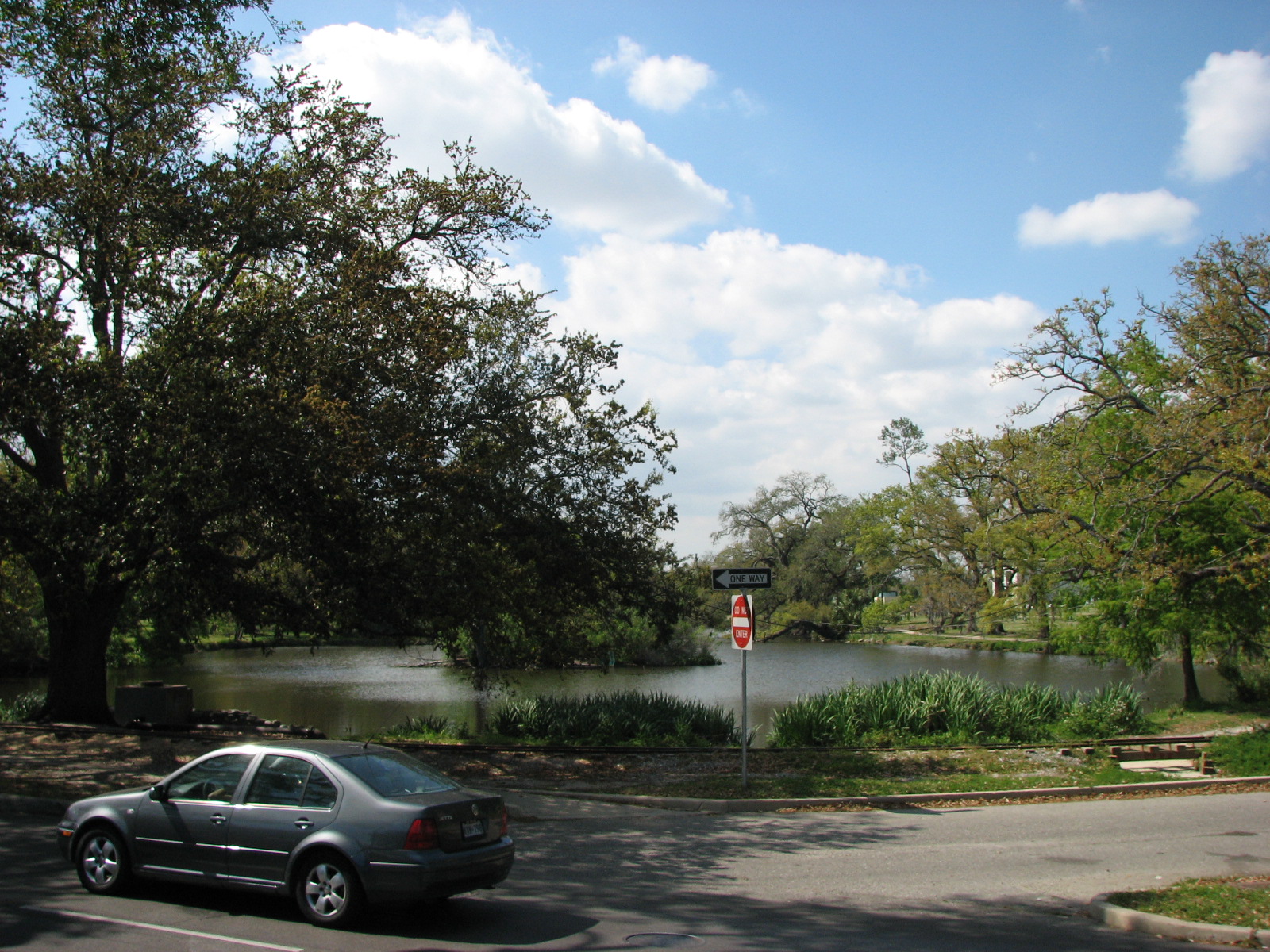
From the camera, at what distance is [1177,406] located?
66.0ft

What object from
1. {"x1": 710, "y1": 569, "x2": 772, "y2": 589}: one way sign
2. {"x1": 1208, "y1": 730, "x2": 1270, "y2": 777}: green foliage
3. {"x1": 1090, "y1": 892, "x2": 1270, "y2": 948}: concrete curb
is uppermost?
{"x1": 710, "y1": 569, "x2": 772, "y2": 589}: one way sign

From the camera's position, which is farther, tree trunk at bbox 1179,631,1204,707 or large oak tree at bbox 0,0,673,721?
tree trunk at bbox 1179,631,1204,707

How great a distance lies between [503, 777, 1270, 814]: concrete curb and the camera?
494 inches

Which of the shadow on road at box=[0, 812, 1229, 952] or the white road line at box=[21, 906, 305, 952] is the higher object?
the white road line at box=[21, 906, 305, 952]

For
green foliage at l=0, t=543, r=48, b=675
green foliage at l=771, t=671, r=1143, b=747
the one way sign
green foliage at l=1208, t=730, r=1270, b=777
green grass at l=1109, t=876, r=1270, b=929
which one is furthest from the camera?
green foliage at l=0, t=543, r=48, b=675

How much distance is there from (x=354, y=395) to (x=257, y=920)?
9.67 meters

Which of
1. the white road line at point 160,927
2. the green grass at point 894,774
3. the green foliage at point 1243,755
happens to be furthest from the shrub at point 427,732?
the green foliage at point 1243,755

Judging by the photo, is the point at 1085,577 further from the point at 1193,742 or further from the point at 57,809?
the point at 57,809

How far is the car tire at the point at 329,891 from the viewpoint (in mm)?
6789

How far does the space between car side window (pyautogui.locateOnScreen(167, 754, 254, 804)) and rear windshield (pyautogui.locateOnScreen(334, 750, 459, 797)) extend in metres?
0.89

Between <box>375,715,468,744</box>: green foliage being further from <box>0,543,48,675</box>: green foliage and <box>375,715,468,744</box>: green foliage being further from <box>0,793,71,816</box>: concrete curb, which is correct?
<box>0,543,48,675</box>: green foliage

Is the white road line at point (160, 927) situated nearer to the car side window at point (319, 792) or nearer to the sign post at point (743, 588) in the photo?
the car side window at point (319, 792)

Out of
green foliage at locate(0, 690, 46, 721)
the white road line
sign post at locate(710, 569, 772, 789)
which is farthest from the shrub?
the white road line

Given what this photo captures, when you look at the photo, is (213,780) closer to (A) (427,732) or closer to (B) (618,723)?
(B) (618,723)
